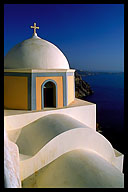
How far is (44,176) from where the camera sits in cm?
412

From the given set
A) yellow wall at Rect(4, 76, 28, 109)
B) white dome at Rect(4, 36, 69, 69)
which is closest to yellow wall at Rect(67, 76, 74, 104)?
white dome at Rect(4, 36, 69, 69)

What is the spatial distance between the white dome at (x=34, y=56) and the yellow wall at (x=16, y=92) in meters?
0.48

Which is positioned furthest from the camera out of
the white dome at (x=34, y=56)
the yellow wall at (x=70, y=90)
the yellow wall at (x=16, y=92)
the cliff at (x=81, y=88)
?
the cliff at (x=81, y=88)

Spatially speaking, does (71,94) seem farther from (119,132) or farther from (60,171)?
(119,132)

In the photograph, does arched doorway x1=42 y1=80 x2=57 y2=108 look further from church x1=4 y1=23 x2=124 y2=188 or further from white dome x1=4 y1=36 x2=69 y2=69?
white dome x1=4 y1=36 x2=69 y2=69

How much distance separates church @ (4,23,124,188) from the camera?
3889mm

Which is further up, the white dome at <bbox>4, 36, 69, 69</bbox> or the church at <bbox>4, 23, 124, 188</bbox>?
the white dome at <bbox>4, 36, 69, 69</bbox>

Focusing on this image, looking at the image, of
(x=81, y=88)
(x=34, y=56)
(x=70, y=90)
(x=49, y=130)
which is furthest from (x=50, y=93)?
(x=81, y=88)

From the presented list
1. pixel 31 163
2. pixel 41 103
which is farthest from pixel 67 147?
pixel 41 103

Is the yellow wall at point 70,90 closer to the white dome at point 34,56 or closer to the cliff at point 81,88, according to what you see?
the white dome at point 34,56

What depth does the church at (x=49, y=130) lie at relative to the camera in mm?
3889

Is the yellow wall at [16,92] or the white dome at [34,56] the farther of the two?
the white dome at [34,56]

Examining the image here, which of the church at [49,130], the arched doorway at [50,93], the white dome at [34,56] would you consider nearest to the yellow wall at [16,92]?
the church at [49,130]
